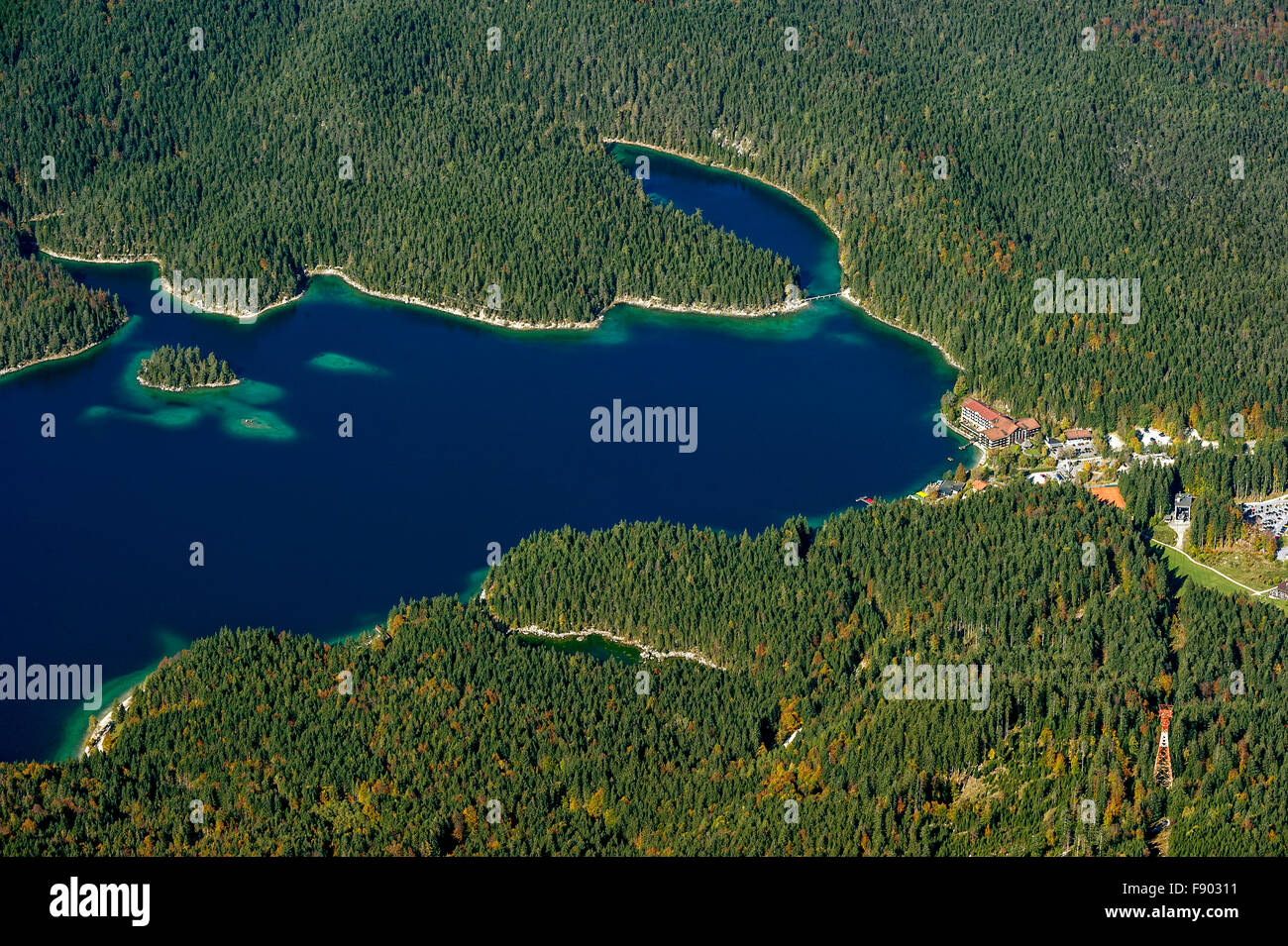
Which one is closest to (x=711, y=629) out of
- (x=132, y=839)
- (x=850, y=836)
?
(x=850, y=836)

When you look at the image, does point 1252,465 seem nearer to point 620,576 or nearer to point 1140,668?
point 1140,668

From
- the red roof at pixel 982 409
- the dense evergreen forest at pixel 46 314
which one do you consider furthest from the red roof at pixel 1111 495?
the dense evergreen forest at pixel 46 314

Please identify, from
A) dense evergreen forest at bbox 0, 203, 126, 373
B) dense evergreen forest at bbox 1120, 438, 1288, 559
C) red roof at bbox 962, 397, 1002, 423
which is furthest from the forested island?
dense evergreen forest at bbox 1120, 438, 1288, 559

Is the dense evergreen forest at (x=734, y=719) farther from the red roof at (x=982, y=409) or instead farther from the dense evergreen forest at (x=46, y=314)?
the dense evergreen forest at (x=46, y=314)

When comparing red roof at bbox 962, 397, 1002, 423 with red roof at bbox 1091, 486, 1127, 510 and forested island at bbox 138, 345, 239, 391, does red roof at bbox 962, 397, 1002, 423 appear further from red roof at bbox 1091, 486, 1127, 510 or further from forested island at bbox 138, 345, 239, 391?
forested island at bbox 138, 345, 239, 391

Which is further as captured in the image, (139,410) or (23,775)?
(139,410)

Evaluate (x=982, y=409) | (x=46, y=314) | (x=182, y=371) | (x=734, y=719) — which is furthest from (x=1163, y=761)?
(x=46, y=314)
